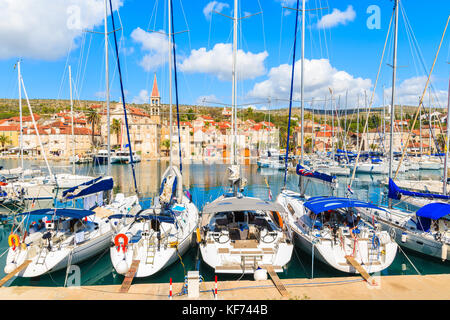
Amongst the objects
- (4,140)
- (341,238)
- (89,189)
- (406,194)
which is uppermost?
(4,140)

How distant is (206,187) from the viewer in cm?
3628

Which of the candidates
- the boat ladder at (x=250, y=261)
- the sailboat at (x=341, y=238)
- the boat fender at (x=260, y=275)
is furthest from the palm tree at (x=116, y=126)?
the boat fender at (x=260, y=275)

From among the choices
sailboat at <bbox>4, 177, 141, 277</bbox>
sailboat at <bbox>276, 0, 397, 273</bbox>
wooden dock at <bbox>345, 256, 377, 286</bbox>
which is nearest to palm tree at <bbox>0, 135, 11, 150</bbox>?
sailboat at <bbox>4, 177, 141, 277</bbox>

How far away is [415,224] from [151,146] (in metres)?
83.7

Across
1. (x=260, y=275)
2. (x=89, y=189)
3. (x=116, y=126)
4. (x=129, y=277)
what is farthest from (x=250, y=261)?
(x=116, y=126)

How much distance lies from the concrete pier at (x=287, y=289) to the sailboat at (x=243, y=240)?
4.35 feet

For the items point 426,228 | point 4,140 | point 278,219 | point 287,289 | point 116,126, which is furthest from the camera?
point 116,126

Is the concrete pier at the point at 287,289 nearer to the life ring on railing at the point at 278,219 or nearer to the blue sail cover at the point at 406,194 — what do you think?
the life ring on railing at the point at 278,219

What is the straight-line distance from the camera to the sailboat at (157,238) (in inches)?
435

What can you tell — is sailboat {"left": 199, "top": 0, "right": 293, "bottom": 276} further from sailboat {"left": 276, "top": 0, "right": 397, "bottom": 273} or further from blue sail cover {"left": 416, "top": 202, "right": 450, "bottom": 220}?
blue sail cover {"left": 416, "top": 202, "right": 450, "bottom": 220}

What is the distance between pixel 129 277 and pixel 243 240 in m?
4.85

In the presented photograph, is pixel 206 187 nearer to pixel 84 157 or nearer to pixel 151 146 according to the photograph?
pixel 84 157

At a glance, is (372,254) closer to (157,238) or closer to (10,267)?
(157,238)

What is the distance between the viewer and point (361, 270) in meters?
10.6
